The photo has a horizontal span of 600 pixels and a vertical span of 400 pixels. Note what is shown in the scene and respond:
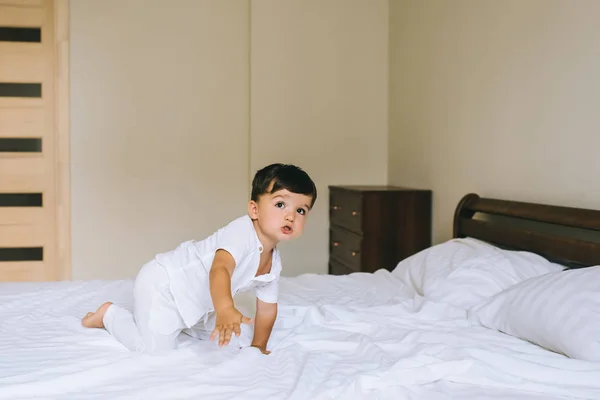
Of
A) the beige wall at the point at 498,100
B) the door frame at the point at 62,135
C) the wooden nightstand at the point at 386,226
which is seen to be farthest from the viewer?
the door frame at the point at 62,135

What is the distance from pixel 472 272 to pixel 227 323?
3.54ft

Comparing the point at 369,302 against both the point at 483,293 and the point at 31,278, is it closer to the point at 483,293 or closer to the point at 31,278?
the point at 483,293

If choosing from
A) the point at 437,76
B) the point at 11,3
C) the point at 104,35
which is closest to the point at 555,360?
the point at 437,76

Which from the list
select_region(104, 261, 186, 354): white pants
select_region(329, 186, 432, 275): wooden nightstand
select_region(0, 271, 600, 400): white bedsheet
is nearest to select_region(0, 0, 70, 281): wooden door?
select_region(329, 186, 432, 275): wooden nightstand

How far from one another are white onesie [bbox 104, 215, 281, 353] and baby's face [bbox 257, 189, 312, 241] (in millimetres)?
59

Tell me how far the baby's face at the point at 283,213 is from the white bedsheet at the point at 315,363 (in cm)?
30

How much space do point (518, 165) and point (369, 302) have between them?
881 mm

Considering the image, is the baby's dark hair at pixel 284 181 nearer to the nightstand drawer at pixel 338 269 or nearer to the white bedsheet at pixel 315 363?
the white bedsheet at pixel 315 363

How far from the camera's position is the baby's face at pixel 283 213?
175 centimetres

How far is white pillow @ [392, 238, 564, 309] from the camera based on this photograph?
213 cm

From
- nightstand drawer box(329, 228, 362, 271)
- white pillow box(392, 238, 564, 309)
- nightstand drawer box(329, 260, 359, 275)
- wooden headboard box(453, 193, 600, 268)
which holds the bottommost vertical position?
nightstand drawer box(329, 260, 359, 275)

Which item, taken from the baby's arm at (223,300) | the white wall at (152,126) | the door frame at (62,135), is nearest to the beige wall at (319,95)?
the white wall at (152,126)

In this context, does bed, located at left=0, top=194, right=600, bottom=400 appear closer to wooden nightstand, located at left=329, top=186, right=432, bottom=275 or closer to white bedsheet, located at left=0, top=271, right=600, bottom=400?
white bedsheet, located at left=0, top=271, right=600, bottom=400

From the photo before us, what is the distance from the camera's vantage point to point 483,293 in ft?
7.02
